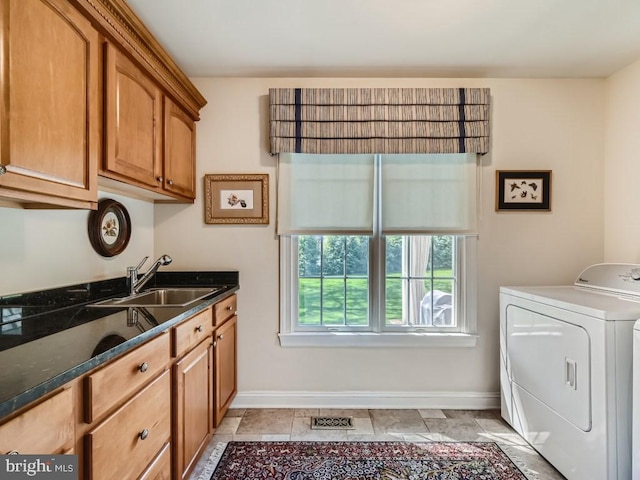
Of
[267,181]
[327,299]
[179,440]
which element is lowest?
[179,440]

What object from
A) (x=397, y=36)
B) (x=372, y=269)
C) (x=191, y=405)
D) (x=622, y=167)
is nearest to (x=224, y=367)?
(x=191, y=405)

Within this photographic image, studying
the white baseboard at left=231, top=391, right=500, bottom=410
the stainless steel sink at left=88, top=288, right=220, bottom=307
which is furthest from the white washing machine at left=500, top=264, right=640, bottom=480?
the stainless steel sink at left=88, top=288, right=220, bottom=307

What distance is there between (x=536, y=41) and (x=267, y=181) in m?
1.96

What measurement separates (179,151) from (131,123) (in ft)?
1.88

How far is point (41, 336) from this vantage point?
1103 millimetres

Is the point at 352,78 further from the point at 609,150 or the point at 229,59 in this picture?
the point at 609,150

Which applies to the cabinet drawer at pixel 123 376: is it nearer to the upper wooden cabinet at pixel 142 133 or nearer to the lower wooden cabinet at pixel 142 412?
the lower wooden cabinet at pixel 142 412

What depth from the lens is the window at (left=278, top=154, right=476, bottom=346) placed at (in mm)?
2447

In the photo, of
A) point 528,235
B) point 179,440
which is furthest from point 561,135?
point 179,440

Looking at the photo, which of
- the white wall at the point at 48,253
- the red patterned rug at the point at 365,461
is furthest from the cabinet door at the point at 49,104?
the red patterned rug at the point at 365,461

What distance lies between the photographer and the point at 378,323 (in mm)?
2504

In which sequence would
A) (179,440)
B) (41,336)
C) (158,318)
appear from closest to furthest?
(41,336)
(158,318)
(179,440)

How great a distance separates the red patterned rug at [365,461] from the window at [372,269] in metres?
0.68

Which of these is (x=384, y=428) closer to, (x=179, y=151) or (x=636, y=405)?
(x=636, y=405)
